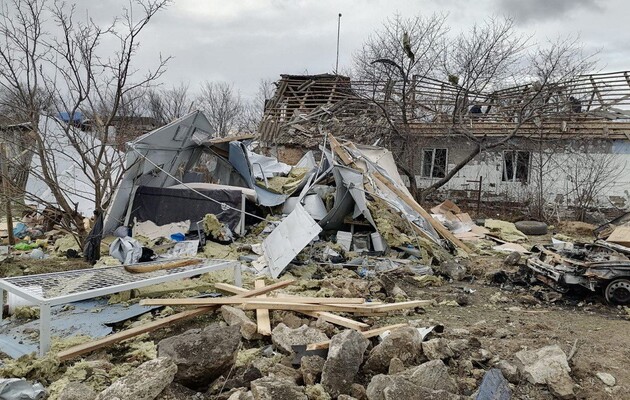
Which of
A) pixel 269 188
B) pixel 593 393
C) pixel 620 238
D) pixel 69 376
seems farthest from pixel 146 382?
pixel 269 188

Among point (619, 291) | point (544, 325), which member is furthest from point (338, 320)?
point (619, 291)

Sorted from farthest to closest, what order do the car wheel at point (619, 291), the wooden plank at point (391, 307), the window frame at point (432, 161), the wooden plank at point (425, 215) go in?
the window frame at point (432, 161) → the wooden plank at point (425, 215) → the car wheel at point (619, 291) → the wooden plank at point (391, 307)

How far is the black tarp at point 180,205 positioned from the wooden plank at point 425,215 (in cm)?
301

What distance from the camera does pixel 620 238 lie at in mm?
6645

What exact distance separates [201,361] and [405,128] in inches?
536

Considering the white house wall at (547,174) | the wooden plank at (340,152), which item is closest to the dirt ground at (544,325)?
the wooden plank at (340,152)

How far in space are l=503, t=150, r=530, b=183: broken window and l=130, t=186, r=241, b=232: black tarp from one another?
10.9 metres

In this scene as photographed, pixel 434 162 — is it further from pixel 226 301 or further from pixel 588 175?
pixel 226 301

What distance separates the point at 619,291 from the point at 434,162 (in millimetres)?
12001

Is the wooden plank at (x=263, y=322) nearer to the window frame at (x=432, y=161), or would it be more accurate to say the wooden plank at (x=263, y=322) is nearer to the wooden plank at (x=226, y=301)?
the wooden plank at (x=226, y=301)

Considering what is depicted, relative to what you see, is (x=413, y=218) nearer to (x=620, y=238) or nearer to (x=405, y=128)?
(x=620, y=238)

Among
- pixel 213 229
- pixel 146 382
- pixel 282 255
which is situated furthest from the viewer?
pixel 213 229

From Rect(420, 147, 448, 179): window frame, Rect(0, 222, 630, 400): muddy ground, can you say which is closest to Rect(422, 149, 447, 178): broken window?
Rect(420, 147, 448, 179): window frame

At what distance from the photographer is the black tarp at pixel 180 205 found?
9.28 metres
